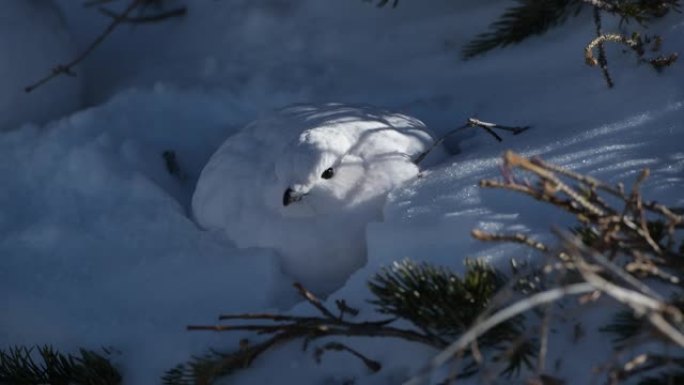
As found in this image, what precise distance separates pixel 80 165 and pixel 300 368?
0.98m

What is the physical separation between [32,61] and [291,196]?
40.4 inches

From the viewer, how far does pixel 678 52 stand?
2.36 meters

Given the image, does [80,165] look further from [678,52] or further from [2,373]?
[678,52]

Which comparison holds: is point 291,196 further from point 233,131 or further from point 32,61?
point 32,61

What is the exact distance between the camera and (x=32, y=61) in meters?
2.74

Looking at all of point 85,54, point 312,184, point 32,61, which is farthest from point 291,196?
point 32,61

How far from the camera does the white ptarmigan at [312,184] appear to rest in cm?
219

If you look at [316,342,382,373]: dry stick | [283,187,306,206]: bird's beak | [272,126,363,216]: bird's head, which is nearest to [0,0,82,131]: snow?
[272,126,363,216]: bird's head

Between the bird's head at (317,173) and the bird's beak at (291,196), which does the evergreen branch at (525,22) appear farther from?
the bird's beak at (291,196)

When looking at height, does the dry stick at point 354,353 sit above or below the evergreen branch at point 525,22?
below

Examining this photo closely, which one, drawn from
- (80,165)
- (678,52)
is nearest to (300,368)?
(80,165)

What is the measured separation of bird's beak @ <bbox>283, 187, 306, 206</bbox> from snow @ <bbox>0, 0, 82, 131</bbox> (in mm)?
989

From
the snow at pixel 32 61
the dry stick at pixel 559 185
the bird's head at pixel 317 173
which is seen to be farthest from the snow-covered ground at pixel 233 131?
the dry stick at pixel 559 185

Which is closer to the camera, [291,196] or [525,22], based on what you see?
[291,196]
